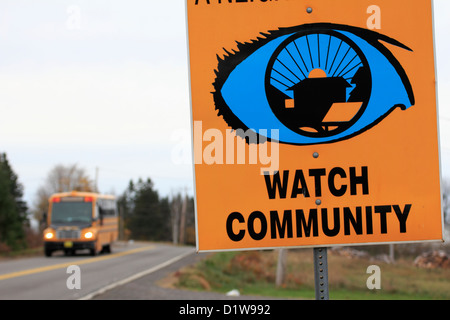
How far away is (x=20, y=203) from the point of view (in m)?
97.3

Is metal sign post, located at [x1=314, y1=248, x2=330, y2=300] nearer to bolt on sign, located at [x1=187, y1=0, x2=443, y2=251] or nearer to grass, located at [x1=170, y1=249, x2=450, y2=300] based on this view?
bolt on sign, located at [x1=187, y1=0, x2=443, y2=251]

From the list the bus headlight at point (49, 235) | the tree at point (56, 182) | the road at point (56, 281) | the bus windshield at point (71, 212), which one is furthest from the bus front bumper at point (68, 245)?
the tree at point (56, 182)

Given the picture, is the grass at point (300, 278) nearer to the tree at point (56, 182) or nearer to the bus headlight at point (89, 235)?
the bus headlight at point (89, 235)

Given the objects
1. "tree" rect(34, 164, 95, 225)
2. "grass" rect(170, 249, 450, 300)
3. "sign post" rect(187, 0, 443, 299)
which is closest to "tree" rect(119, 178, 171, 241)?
"tree" rect(34, 164, 95, 225)

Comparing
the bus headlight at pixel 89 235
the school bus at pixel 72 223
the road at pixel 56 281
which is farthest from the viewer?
the bus headlight at pixel 89 235

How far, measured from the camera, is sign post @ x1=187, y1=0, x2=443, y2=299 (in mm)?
2695

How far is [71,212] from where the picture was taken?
3066 cm

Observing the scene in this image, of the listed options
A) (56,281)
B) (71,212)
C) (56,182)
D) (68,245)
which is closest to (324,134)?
(56,281)

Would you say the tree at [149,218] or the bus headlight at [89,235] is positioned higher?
the bus headlight at [89,235]

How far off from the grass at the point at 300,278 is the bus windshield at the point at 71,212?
7008 millimetres

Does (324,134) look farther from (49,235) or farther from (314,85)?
(49,235)

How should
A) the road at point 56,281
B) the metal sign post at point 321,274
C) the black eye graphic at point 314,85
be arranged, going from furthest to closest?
1. the road at point 56,281
2. the black eye graphic at point 314,85
3. the metal sign post at point 321,274

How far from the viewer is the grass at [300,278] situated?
729 inches
